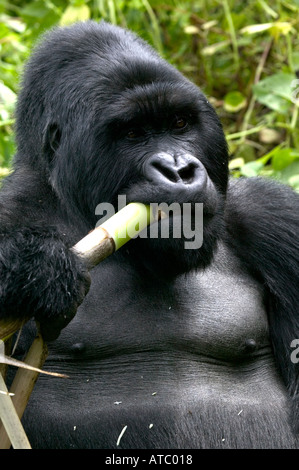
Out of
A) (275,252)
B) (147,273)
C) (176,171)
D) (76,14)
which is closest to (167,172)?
(176,171)

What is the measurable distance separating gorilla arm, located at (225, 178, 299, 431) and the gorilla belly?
0.07 meters

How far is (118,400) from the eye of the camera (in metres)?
2.96

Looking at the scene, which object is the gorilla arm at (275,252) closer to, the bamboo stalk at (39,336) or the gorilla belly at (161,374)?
the gorilla belly at (161,374)

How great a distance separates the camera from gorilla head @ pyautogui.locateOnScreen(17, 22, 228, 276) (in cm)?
279

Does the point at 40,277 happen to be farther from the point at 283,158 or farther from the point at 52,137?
the point at 283,158

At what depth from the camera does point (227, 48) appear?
613 cm

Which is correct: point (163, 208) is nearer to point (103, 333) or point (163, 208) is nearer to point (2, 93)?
point (103, 333)

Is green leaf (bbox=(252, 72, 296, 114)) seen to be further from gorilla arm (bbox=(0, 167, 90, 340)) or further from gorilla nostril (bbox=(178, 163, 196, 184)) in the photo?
gorilla arm (bbox=(0, 167, 90, 340))

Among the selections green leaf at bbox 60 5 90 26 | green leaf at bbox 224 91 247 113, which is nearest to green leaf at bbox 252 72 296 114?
green leaf at bbox 224 91 247 113

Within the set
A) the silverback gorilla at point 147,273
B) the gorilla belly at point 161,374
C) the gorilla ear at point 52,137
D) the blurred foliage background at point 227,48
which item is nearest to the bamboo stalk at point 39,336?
the silverback gorilla at point 147,273

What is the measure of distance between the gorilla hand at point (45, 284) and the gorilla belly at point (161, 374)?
0.57 meters

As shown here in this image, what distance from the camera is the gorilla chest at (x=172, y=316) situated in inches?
120

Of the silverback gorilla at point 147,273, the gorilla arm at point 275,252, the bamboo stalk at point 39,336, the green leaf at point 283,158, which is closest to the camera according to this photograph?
the bamboo stalk at point 39,336
